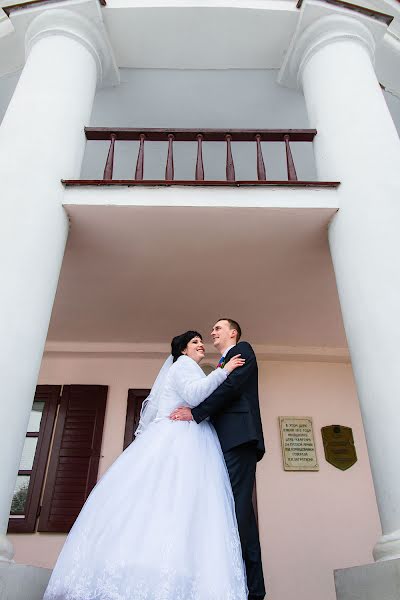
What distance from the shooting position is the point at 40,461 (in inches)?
215

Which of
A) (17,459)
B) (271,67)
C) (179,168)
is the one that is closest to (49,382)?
(17,459)

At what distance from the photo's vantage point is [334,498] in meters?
5.41

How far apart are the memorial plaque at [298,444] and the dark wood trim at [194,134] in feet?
10.6

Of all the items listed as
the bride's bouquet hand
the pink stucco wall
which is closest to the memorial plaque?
the pink stucco wall

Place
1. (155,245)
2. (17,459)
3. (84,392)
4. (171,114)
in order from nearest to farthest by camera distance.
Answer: (17,459)
(155,245)
(84,392)
(171,114)

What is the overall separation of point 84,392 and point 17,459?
2.73 m

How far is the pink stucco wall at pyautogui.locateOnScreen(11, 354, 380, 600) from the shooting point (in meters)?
5.07

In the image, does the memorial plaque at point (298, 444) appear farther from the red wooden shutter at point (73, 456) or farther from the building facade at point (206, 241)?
the red wooden shutter at point (73, 456)

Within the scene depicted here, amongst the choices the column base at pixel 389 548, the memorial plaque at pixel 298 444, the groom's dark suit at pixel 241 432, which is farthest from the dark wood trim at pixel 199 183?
the memorial plaque at pixel 298 444

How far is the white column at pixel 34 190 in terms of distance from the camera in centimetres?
323

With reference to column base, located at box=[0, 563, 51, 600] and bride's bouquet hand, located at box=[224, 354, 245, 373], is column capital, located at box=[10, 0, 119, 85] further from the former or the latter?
column base, located at box=[0, 563, 51, 600]

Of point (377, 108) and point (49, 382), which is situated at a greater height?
point (377, 108)

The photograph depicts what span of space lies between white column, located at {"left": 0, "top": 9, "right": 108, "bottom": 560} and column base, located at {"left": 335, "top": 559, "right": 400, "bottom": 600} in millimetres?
2025

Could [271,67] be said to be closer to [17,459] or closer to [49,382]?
[49,382]
